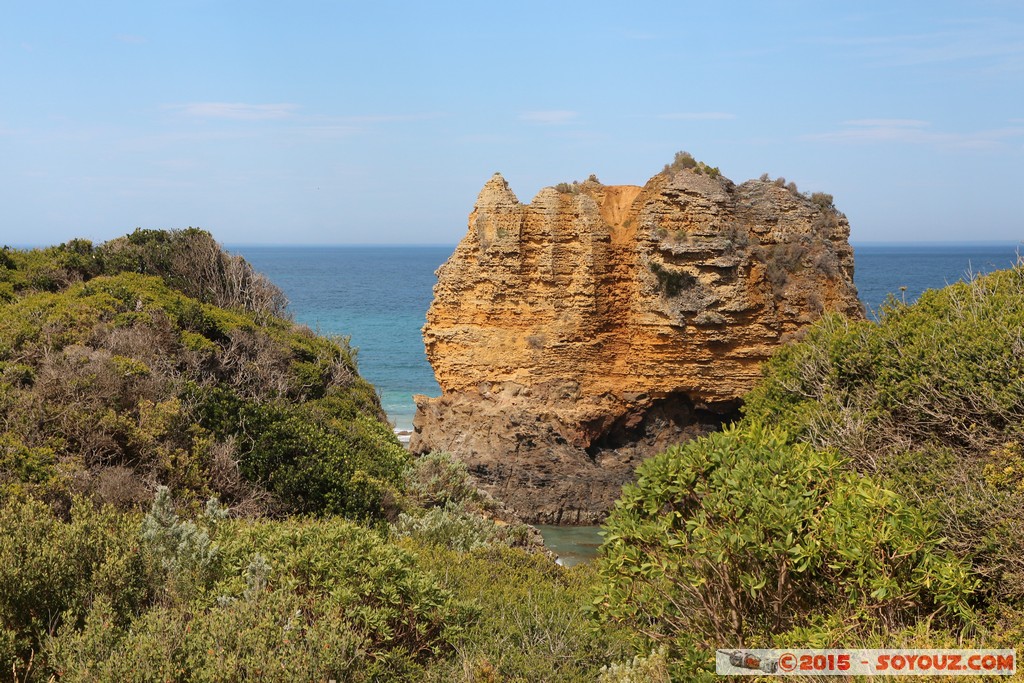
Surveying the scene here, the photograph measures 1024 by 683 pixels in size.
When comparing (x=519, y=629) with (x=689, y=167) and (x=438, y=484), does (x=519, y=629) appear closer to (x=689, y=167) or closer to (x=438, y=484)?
(x=438, y=484)

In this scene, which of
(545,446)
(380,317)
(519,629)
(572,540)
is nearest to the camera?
(519,629)

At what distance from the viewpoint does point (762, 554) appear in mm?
6898

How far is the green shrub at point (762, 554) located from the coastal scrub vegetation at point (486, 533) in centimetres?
2

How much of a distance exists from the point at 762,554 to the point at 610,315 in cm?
1974

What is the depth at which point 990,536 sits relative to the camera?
7656 mm

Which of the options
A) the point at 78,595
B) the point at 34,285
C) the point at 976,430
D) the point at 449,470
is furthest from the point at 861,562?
the point at 34,285

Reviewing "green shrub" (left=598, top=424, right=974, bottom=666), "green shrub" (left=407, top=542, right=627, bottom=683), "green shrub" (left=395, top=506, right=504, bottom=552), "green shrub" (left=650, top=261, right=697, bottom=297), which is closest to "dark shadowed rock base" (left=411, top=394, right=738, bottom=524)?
"green shrub" (left=650, top=261, right=697, bottom=297)

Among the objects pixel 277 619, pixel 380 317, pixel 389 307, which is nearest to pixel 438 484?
pixel 277 619

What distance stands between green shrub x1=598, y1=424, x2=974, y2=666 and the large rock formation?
1683cm

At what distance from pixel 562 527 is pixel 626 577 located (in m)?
16.7

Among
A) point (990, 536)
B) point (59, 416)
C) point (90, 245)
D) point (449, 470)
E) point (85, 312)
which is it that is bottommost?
point (449, 470)

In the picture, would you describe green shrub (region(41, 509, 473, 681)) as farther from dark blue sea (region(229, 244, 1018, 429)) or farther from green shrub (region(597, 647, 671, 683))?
dark blue sea (region(229, 244, 1018, 429))

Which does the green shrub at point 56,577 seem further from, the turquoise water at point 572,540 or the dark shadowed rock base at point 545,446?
the dark shadowed rock base at point 545,446

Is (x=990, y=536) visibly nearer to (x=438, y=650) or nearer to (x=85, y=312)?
(x=438, y=650)
